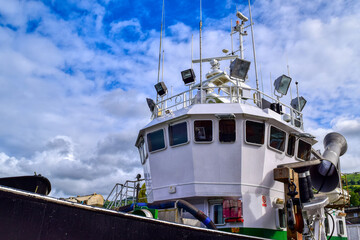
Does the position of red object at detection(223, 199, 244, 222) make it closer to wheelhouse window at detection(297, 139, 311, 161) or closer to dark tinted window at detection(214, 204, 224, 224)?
dark tinted window at detection(214, 204, 224, 224)

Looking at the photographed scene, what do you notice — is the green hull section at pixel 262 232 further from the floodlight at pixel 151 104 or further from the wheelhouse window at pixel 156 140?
the floodlight at pixel 151 104

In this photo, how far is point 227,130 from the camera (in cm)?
1090

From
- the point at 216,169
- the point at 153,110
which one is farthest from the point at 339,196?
the point at 153,110

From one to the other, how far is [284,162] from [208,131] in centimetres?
333

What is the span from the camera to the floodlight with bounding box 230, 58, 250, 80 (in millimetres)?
11953

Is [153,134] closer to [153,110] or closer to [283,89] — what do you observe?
[153,110]

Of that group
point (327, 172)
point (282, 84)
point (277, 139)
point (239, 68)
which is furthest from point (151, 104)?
point (327, 172)

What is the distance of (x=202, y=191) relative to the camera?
418 inches

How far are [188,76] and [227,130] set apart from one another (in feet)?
9.93

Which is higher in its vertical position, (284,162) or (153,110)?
(153,110)

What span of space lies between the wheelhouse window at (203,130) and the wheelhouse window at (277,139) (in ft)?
7.55

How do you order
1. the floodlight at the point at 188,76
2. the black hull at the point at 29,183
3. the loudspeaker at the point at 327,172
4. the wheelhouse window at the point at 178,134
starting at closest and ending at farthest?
the black hull at the point at 29,183 → the wheelhouse window at the point at 178,134 → the loudspeaker at the point at 327,172 → the floodlight at the point at 188,76

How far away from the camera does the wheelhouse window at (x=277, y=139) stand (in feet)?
37.6

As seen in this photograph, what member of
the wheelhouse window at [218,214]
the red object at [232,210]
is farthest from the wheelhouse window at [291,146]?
the wheelhouse window at [218,214]
